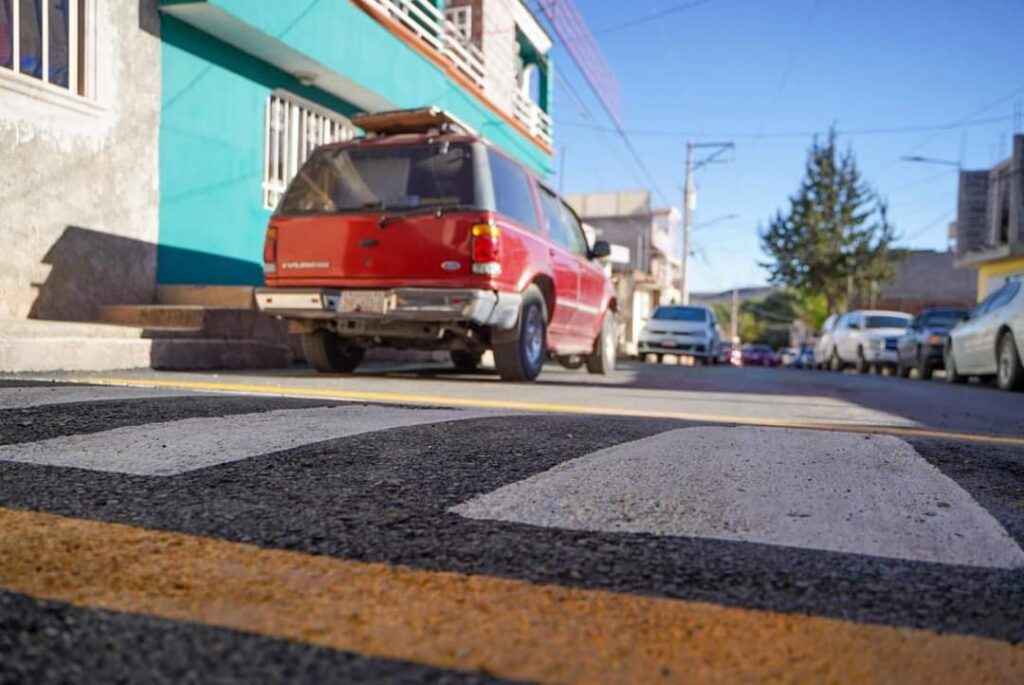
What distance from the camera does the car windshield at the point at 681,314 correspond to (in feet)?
68.1

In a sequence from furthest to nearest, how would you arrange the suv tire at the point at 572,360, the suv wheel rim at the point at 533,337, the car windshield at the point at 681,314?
the car windshield at the point at 681,314 → the suv tire at the point at 572,360 → the suv wheel rim at the point at 533,337

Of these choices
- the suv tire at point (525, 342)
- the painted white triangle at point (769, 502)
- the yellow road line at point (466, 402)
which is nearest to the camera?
the painted white triangle at point (769, 502)

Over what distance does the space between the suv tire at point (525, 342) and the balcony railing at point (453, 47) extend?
19.9ft

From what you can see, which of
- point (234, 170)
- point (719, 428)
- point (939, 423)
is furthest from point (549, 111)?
point (719, 428)

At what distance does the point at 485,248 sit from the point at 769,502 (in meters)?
4.38

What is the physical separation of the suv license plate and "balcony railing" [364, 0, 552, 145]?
6250mm

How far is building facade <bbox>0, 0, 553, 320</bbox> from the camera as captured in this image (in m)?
7.04

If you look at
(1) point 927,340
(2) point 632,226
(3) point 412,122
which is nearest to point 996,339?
(1) point 927,340

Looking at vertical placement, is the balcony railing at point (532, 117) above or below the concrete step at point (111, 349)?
above

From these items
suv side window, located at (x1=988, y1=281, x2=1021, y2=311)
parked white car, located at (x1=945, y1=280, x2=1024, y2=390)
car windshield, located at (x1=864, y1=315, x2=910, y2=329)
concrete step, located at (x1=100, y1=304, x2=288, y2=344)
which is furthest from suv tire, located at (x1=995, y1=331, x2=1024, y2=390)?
car windshield, located at (x1=864, y1=315, x2=910, y2=329)

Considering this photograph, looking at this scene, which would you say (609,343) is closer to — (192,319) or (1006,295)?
(192,319)

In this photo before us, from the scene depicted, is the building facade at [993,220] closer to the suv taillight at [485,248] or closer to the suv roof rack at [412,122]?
the suv roof rack at [412,122]

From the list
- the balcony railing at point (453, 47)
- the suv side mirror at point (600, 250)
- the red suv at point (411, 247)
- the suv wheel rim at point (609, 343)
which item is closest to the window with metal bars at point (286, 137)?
the balcony railing at point (453, 47)

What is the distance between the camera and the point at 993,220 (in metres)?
26.7
